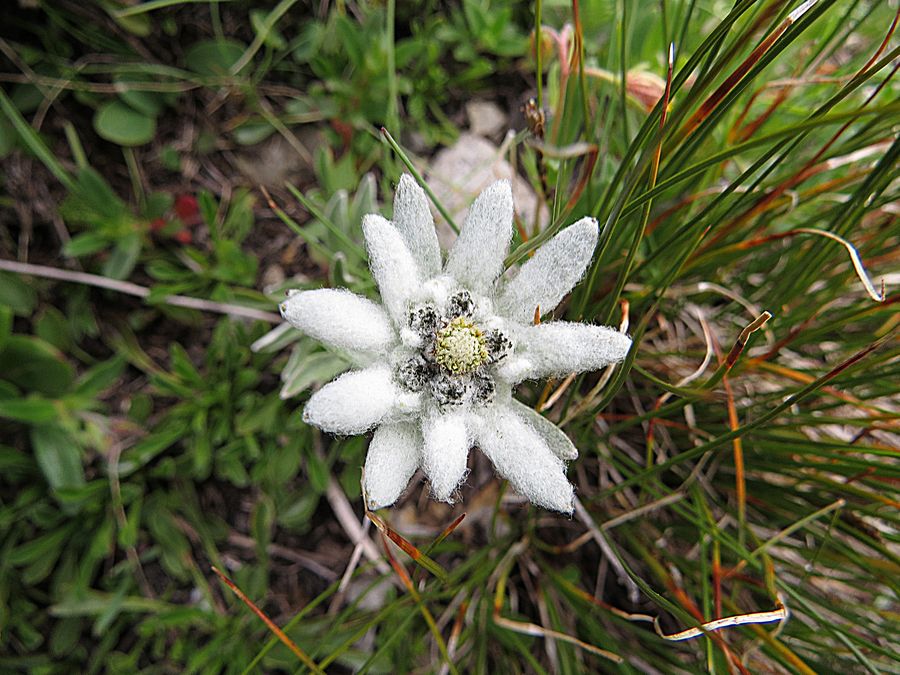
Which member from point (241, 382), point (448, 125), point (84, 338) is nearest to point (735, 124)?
point (448, 125)

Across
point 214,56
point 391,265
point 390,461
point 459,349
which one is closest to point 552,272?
point 459,349

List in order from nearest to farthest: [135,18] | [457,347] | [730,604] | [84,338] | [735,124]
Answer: [457,347] → [730,604] → [735,124] → [135,18] → [84,338]

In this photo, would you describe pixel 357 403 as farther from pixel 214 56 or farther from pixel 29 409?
pixel 214 56


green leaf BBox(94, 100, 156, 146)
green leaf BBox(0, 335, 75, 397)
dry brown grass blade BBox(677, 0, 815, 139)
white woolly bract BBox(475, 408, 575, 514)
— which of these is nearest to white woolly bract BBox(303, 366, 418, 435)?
white woolly bract BBox(475, 408, 575, 514)

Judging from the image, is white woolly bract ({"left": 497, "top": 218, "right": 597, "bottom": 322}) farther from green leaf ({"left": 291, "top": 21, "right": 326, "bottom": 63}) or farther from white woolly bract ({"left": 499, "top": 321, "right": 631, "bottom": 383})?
green leaf ({"left": 291, "top": 21, "right": 326, "bottom": 63})

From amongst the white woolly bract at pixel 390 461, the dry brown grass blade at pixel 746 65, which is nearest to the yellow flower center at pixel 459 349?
the white woolly bract at pixel 390 461

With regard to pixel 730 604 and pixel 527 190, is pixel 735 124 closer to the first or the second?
pixel 527 190

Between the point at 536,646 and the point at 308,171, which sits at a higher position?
the point at 308,171
